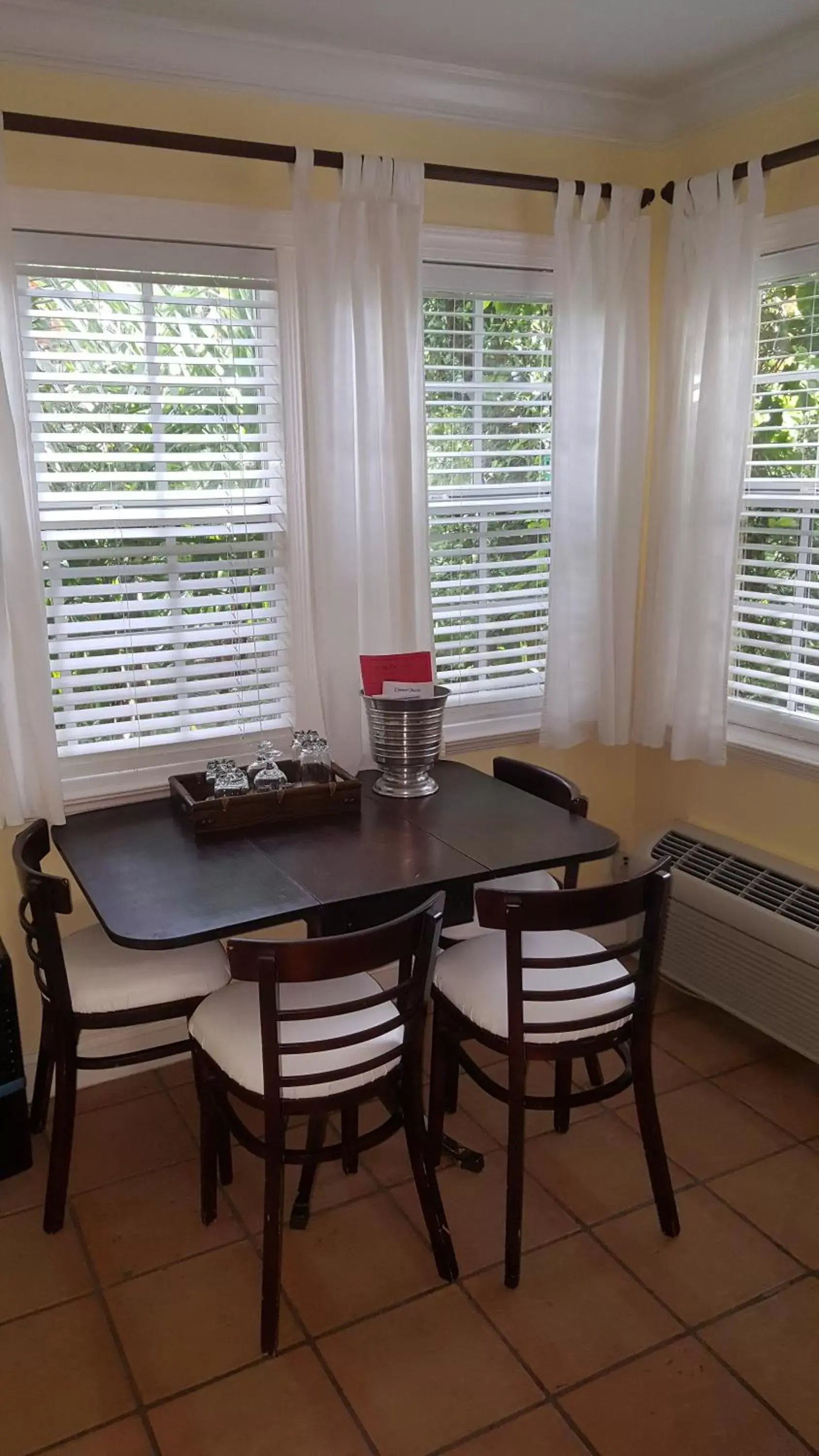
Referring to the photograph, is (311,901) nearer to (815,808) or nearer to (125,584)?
(125,584)

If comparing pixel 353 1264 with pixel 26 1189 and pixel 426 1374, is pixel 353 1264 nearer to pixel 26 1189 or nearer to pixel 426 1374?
pixel 426 1374

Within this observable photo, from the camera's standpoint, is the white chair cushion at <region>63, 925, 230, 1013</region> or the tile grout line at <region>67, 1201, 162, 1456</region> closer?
the tile grout line at <region>67, 1201, 162, 1456</region>

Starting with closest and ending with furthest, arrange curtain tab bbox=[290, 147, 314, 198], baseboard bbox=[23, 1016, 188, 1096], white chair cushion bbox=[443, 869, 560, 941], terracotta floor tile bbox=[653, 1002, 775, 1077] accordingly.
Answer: curtain tab bbox=[290, 147, 314, 198] → white chair cushion bbox=[443, 869, 560, 941] → baseboard bbox=[23, 1016, 188, 1096] → terracotta floor tile bbox=[653, 1002, 775, 1077]

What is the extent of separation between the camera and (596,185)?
2.96 meters

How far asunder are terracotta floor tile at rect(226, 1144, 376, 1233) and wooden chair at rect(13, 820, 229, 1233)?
1.17ft

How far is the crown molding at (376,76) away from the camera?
2352 mm

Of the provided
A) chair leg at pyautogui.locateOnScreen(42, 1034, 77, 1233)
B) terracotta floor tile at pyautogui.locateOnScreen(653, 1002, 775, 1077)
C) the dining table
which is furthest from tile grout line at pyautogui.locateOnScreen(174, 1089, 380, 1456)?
terracotta floor tile at pyautogui.locateOnScreen(653, 1002, 775, 1077)

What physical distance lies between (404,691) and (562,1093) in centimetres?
107

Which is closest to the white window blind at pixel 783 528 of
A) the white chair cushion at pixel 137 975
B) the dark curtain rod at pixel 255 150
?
the dark curtain rod at pixel 255 150

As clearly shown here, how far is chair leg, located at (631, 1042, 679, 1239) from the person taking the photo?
2168mm

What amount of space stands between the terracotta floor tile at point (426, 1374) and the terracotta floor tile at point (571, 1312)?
5 centimetres

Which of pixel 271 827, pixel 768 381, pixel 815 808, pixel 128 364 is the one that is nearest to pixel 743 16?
pixel 768 381

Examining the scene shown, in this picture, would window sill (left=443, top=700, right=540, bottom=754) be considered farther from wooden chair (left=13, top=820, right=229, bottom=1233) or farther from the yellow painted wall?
wooden chair (left=13, top=820, right=229, bottom=1233)

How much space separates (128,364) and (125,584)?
21.4 inches
